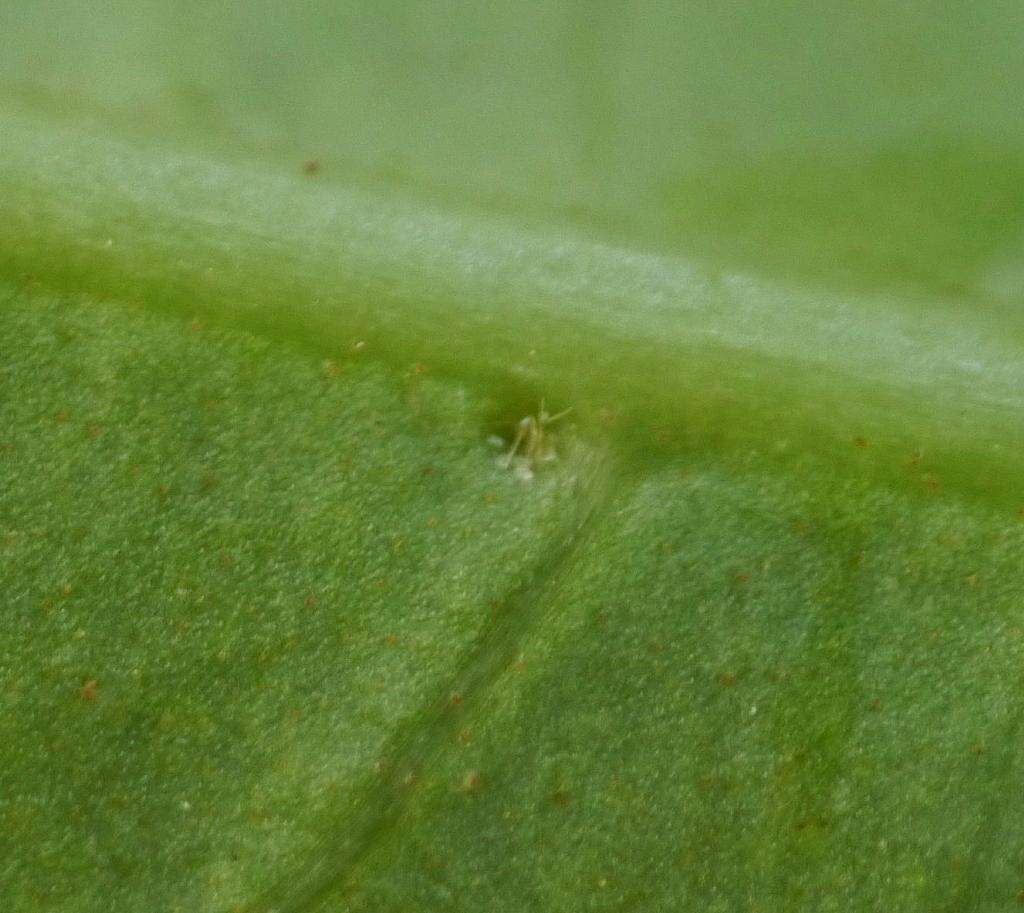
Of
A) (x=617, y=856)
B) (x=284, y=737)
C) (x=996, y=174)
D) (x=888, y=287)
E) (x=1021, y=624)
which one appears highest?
(x=996, y=174)

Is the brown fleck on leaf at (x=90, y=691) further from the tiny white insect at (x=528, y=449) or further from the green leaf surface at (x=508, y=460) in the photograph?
the tiny white insect at (x=528, y=449)

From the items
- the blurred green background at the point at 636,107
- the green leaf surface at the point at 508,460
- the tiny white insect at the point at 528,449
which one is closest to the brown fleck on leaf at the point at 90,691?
the green leaf surface at the point at 508,460

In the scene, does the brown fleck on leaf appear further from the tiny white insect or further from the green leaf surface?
the tiny white insect

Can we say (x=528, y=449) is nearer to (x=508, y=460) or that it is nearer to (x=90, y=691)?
(x=508, y=460)

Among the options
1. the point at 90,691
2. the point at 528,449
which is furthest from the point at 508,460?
the point at 90,691

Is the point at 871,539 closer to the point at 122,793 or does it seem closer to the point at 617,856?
the point at 617,856

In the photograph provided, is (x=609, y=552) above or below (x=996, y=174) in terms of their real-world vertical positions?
below

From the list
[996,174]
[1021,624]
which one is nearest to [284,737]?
[1021,624]
